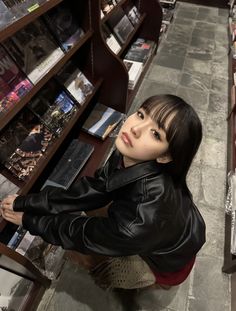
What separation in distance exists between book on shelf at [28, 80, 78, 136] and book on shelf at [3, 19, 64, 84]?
20 cm

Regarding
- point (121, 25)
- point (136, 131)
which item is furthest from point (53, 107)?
point (121, 25)

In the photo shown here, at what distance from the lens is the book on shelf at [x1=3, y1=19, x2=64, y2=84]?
1158 mm

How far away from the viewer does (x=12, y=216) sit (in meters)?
1.05

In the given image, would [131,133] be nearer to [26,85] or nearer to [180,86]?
[26,85]

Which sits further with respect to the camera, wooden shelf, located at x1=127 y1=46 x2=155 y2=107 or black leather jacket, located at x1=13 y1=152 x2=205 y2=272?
wooden shelf, located at x1=127 y1=46 x2=155 y2=107

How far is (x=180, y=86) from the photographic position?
266 centimetres

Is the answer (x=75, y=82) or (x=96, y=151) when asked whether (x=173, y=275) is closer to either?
(x=96, y=151)

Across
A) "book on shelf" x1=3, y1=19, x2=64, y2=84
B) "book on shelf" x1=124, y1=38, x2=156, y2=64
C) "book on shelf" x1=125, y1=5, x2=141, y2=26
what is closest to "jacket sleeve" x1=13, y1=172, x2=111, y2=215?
"book on shelf" x1=3, y1=19, x2=64, y2=84

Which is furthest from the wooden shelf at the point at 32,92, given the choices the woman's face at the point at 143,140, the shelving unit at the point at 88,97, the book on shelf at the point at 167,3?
the book on shelf at the point at 167,3

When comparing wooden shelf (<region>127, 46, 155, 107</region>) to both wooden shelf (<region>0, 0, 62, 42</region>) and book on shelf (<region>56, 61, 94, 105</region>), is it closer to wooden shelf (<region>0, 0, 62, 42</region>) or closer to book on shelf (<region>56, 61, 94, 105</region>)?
book on shelf (<region>56, 61, 94, 105</region>)

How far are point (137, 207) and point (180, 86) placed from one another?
209cm

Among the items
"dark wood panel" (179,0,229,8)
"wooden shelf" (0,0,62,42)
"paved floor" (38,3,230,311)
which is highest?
"wooden shelf" (0,0,62,42)

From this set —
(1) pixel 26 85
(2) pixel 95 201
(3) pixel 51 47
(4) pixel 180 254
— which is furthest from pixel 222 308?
(3) pixel 51 47

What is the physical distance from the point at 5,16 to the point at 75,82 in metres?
0.74
